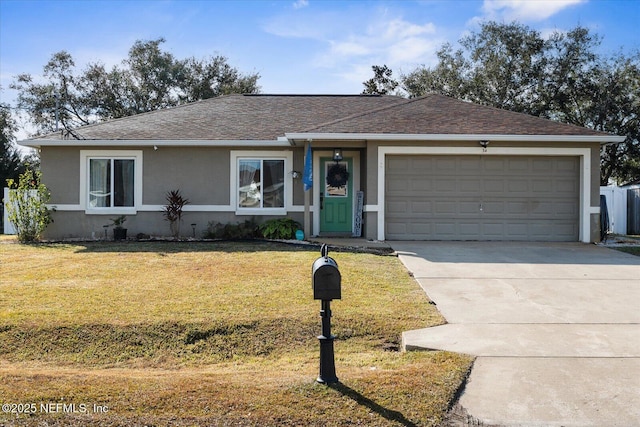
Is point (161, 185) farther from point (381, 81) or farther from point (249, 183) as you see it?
point (381, 81)

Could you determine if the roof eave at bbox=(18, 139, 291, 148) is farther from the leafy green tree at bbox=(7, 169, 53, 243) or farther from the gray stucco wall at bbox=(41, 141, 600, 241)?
the leafy green tree at bbox=(7, 169, 53, 243)

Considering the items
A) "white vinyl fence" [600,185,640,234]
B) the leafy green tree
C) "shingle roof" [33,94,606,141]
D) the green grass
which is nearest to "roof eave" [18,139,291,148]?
"shingle roof" [33,94,606,141]

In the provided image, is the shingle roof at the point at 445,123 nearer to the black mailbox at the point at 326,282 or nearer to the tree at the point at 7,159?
the black mailbox at the point at 326,282

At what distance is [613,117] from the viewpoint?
87.9ft

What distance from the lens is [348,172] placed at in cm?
1480

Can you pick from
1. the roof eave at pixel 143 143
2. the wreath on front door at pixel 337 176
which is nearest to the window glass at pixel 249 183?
the roof eave at pixel 143 143

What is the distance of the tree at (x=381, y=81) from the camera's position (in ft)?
112

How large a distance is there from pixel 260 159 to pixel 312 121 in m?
2.57

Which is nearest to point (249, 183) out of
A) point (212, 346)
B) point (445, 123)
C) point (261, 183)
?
point (261, 183)

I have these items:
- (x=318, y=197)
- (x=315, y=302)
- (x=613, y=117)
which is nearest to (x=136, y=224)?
(x=318, y=197)

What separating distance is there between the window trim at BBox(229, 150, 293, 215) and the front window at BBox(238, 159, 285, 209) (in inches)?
3.6

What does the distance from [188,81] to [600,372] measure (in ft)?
107

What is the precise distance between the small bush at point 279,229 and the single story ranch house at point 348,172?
0.50 meters

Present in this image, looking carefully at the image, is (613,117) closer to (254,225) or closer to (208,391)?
(254,225)
